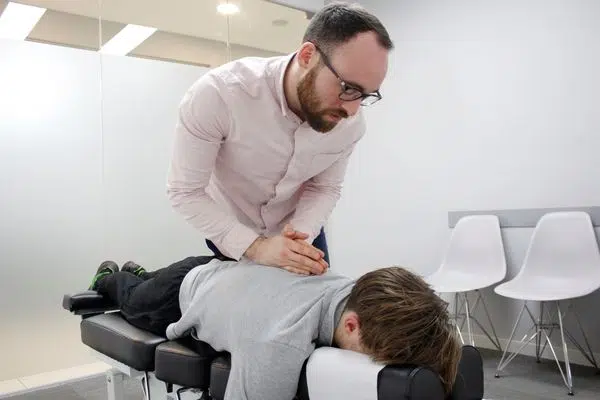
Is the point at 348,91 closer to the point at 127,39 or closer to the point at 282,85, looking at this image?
the point at 282,85

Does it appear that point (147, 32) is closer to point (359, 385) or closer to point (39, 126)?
point (39, 126)

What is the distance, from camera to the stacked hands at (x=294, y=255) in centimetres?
128

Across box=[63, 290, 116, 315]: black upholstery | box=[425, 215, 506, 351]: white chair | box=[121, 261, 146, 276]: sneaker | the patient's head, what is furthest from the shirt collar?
box=[425, 215, 506, 351]: white chair

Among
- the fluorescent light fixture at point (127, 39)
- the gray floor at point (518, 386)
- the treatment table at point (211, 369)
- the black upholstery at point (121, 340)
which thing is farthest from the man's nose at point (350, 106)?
the fluorescent light fixture at point (127, 39)

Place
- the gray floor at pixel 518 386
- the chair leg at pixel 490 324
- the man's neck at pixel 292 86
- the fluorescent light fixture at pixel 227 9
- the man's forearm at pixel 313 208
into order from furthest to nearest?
the fluorescent light fixture at pixel 227 9, the chair leg at pixel 490 324, the gray floor at pixel 518 386, the man's forearm at pixel 313 208, the man's neck at pixel 292 86

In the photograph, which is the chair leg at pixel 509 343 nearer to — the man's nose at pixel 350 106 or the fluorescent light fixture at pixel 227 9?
the man's nose at pixel 350 106

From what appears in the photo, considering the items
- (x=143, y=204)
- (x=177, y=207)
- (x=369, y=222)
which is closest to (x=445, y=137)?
(x=369, y=222)

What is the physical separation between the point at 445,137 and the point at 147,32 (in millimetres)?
2069

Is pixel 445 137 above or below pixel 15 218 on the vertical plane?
above

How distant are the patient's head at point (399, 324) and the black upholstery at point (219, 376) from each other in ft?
0.80

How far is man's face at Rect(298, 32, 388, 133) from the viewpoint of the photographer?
1251mm

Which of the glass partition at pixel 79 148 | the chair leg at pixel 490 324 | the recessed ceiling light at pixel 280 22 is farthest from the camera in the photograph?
the recessed ceiling light at pixel 280 22

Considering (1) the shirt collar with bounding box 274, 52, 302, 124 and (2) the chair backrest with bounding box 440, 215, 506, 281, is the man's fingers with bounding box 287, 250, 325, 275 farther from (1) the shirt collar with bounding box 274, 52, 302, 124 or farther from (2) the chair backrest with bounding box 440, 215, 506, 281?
(2) the chair backrest with bounding box 440, 215, 506, 281

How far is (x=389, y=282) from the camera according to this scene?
106 cm
